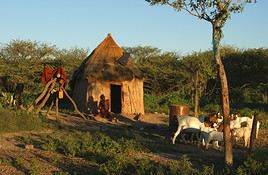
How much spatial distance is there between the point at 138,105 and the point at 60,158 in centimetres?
1309

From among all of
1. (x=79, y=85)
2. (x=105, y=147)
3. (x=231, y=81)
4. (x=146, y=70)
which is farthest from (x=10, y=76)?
(x=105, y=147)

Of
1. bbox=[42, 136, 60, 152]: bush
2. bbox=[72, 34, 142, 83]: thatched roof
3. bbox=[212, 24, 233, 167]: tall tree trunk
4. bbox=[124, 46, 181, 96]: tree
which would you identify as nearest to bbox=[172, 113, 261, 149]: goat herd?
bbox=[212, 24, 233, 167]: tall tree trunk

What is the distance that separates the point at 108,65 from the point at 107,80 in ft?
2.79

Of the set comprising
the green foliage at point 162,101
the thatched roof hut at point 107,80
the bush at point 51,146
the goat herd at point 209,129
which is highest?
the thatched roof hut at point 107,80

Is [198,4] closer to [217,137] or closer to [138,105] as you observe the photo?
[217,137]

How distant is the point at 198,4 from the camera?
9.55m

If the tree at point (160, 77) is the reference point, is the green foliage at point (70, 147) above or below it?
below

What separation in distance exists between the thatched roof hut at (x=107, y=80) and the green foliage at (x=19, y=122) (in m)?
6.57

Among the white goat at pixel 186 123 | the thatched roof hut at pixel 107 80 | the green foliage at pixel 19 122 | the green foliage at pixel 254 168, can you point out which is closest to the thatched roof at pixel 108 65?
the thatched roof hut at pixel 107 80

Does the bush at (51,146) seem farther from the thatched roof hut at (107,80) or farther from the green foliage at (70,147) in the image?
the thatched roof hut at (107,80)

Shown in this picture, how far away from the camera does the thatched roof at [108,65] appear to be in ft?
75.3

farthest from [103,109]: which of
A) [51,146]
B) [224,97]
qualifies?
[224,97]

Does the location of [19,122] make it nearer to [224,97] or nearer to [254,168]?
[224,97]

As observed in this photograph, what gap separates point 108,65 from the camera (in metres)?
23.3
